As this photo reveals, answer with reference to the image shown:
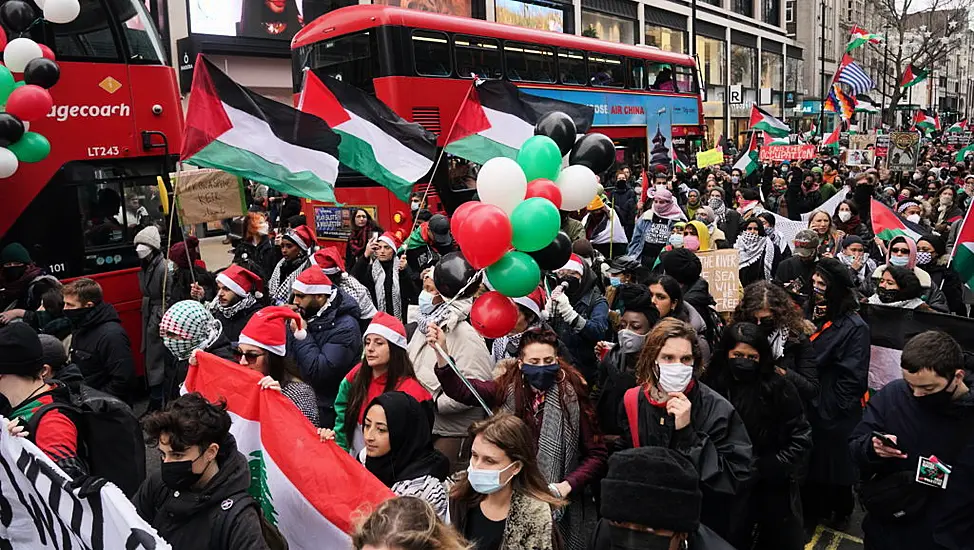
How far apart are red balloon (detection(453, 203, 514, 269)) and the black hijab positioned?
3.31 ft

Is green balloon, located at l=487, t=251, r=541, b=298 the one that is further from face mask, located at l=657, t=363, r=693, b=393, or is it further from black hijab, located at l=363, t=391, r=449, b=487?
black hijab, located at l=363, t=391, r=449, b=487

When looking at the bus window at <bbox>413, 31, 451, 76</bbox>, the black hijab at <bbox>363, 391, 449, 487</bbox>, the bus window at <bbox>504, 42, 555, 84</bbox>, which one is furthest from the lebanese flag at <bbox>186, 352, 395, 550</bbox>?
the bus window at <bbox>504, 42, 555, 84</bbox>

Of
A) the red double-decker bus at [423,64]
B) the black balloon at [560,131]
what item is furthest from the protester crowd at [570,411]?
the red double-decker bus at [423,64]

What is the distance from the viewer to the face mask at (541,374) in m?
3.62

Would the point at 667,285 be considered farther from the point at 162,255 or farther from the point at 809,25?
the point at 809,25

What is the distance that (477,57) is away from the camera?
42.0 feet

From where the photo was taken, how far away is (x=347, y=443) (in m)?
3.90

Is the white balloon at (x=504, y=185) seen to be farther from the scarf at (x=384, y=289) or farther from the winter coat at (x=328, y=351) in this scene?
the scarf at (x=384, y=289)

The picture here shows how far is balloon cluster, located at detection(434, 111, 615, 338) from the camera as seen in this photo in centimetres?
394

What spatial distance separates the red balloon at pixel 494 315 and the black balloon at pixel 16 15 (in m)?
5.46

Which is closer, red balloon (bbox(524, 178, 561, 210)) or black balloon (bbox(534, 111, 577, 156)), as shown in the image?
red balloon (bbox(524, 178, 561, 210))

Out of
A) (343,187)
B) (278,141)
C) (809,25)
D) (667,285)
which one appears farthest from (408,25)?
(809,25)

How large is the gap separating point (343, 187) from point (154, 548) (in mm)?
9691

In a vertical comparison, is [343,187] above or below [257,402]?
above
